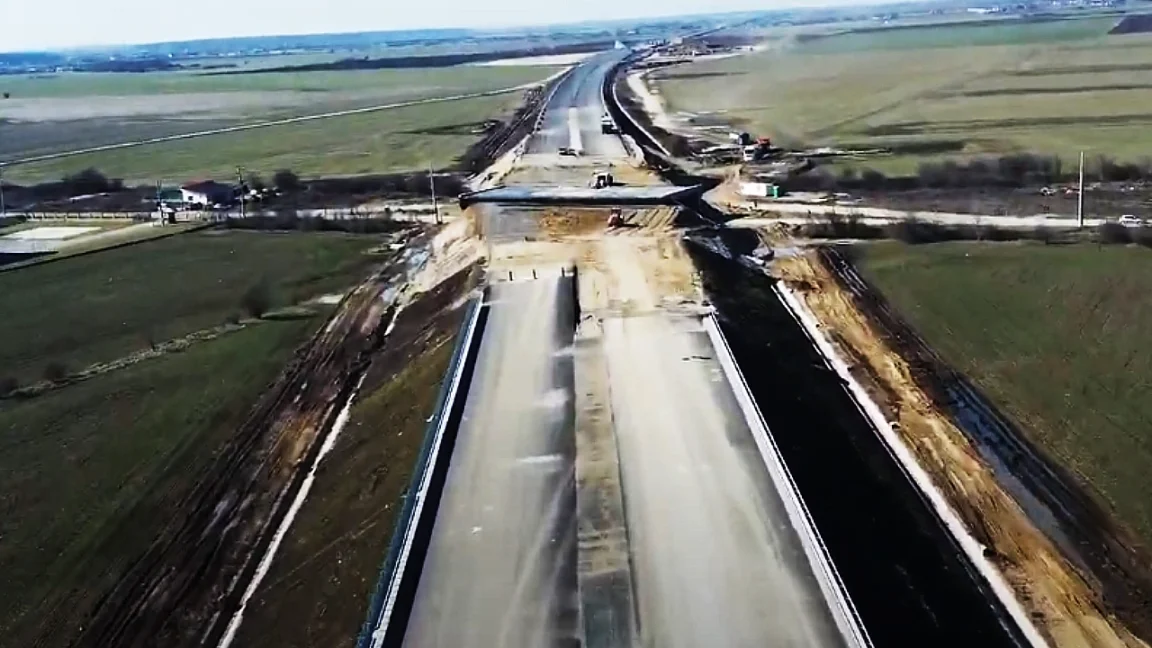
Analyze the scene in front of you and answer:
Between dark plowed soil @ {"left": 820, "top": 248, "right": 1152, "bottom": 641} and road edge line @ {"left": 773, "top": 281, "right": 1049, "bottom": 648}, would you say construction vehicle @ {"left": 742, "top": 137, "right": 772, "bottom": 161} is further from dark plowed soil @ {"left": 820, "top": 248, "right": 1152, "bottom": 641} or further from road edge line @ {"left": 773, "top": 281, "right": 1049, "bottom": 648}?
road edge line @ {"left": 773, "top": 281, "right": 1049, "bottom": 648}

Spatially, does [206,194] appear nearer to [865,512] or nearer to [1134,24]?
[865,512]

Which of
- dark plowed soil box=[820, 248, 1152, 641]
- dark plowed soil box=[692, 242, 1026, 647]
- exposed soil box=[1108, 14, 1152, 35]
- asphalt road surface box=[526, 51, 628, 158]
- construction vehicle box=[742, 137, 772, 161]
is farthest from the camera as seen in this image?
exposed soil box=[1108, 14, 1152, 35]

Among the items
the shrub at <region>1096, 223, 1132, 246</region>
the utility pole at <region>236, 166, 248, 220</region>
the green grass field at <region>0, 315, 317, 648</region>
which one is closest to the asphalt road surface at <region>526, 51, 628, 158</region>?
the utility pole at <region>236, 166, 248, 220</region>

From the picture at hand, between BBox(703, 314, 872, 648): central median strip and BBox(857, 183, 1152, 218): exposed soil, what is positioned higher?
BBox(703, 314, 872, 648): central median strip

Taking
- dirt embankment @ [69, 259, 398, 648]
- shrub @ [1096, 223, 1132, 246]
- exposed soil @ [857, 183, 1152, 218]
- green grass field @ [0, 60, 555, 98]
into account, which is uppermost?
green grass field @ [0, 60, 555, 98]

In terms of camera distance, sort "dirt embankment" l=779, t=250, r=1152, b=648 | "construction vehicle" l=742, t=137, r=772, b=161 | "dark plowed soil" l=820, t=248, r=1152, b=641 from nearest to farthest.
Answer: "dirt embankment" l=779, t=250, r=1152, b=648 < "dark plowed soil" l=820, t=248, r=1152, b=641 < "construction vehicle" l=742, t=137, r=772, b=161

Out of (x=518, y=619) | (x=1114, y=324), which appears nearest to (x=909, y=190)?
(x=1114, y=324)

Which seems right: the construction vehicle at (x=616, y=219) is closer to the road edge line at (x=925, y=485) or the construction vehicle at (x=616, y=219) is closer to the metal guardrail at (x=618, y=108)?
the road edge line at (x=925, y=485)

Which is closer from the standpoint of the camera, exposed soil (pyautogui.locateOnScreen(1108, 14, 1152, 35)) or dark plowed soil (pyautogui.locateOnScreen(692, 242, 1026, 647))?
dark plowed soil (pyautogui.locateOnScreen(692, 242, 1026, 647))
